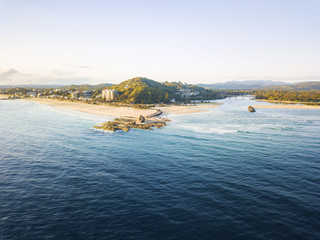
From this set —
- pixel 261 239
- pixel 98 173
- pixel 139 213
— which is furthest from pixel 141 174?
pixel 261 239

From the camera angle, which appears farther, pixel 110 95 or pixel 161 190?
pixel 110 95

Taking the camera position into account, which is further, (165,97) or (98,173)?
(165,97)

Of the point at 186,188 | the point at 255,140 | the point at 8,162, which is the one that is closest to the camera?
the point at 186,188

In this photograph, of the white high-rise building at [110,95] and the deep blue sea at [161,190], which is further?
the white high-rise building at [110,95]

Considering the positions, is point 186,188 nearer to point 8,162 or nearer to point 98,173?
point 98,173

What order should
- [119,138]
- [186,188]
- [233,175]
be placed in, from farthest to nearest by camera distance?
[119,138] < [233,175] < [186,188]

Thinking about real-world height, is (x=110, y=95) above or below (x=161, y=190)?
above

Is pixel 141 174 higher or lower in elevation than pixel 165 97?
lower

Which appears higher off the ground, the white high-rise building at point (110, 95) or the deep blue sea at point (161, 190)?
the white high-rise building at point (110, 95)
